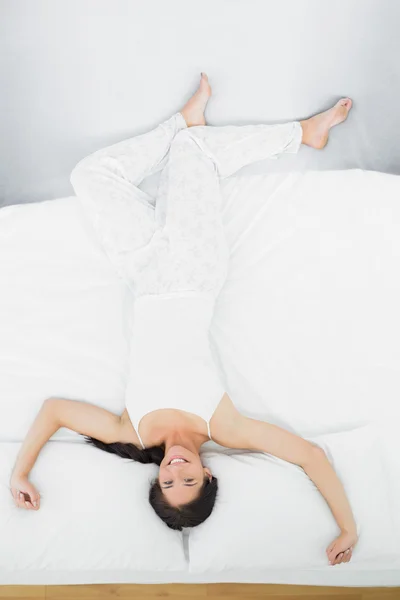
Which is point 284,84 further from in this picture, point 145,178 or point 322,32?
point 145,178

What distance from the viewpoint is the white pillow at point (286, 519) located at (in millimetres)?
1297

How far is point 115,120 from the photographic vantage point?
1667 mm

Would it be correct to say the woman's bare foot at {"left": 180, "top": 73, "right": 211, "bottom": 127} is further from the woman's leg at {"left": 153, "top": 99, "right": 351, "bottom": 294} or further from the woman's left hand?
the woman's left hand

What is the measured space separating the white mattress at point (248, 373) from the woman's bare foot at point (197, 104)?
215 mm

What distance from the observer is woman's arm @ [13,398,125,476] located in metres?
1.40

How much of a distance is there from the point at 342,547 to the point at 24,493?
791 mm

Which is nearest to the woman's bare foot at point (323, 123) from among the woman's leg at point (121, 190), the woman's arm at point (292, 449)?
the woman's leg at point (121, 190)

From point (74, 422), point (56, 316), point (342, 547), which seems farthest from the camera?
point (56, 316)

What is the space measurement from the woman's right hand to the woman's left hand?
0.73m

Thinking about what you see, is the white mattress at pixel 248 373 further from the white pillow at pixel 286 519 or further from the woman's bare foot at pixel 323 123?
the woman's bare foot at pixel 323 123

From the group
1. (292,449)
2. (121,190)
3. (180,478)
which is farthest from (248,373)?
(121,190)

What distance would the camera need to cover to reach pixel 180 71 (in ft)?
5.42

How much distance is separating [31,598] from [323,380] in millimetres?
1021

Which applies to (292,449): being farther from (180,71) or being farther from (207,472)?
(180,71)
